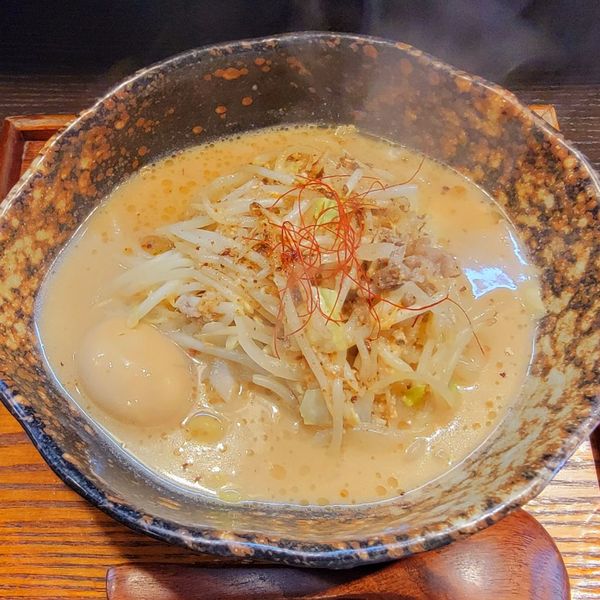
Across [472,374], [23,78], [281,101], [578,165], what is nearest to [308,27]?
[281,101]

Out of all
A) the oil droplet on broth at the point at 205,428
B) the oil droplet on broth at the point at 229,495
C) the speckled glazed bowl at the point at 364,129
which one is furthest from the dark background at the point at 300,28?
the oil droplet on broth at the point at 229,495

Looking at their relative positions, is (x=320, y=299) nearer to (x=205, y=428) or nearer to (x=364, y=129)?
(x=205, y=428)

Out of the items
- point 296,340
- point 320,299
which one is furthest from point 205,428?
point 320,299

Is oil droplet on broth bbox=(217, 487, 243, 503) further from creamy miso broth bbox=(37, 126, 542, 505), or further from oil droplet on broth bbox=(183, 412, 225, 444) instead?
oil droplet on broth bbox=(183, 412, 225, 444)

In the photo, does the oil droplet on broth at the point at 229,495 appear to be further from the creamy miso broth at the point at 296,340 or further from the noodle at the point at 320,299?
the noodle at the point at 320,299

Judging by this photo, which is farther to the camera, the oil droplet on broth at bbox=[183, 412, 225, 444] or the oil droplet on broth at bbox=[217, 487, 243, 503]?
the oil droplet on broth at bbox=[183, 412, 225, 444]

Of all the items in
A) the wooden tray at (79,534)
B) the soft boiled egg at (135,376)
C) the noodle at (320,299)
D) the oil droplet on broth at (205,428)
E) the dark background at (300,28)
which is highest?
the dark background at (300,28)

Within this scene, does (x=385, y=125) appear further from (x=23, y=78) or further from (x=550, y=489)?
(x=23, y=78)

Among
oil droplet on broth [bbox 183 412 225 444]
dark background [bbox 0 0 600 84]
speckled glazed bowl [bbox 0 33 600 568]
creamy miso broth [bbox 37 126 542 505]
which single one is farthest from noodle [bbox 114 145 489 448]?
dark background [bbox 0 0 600 84]
